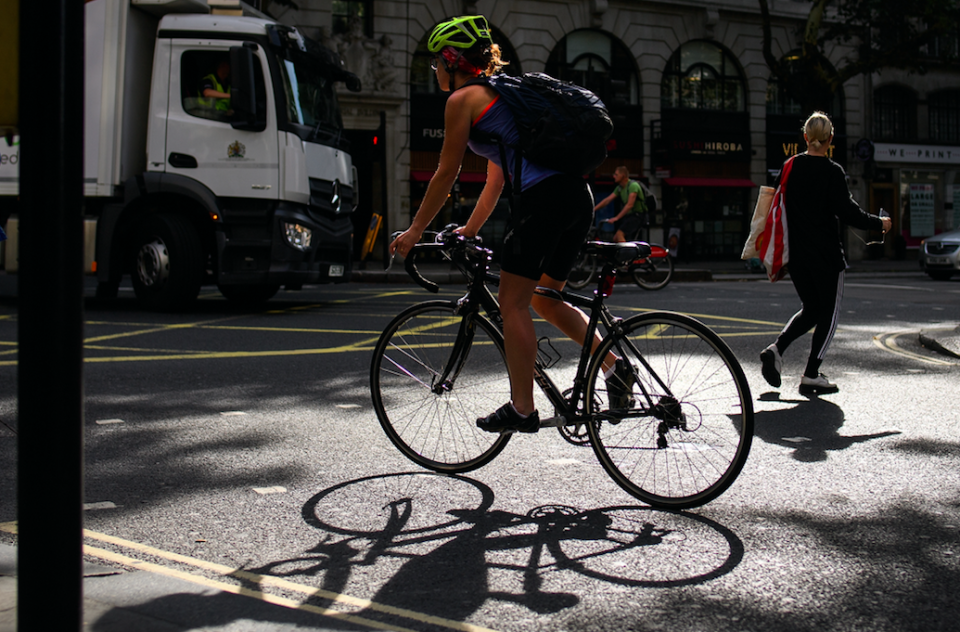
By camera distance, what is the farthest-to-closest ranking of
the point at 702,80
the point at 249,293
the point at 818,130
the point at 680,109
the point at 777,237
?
the point at 702,80
the point at 680,109
the point at 249,293
the point at 777,237
the point at 818,130

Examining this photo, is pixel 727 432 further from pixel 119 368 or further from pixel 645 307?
pixel 645 307

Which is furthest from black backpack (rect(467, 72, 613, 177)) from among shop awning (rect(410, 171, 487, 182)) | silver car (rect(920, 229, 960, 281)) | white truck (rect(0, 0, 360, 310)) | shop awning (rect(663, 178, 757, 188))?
shop awning (rect(663, 178, 757, 188))

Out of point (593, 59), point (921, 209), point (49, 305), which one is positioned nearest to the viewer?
point (49, 305)

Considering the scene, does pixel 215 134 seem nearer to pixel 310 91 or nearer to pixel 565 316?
pixel 310 91

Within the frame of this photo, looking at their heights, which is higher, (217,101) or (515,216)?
(217,101)

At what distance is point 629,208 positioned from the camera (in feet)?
48.4

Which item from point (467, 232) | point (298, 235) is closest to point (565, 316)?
point (467, 232)

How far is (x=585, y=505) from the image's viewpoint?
3.70 meters

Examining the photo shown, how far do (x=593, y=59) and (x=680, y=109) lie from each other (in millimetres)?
3114

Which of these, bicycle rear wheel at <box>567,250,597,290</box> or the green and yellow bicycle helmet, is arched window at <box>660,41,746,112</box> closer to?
bicycle rear wheel at <box>567,250,597,290</box>

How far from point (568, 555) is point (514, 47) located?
1002 inches

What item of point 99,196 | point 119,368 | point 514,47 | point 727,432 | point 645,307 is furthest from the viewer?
point 514,47

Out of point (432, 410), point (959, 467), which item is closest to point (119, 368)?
point (432, 410)

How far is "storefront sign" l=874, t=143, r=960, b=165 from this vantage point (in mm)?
33875
